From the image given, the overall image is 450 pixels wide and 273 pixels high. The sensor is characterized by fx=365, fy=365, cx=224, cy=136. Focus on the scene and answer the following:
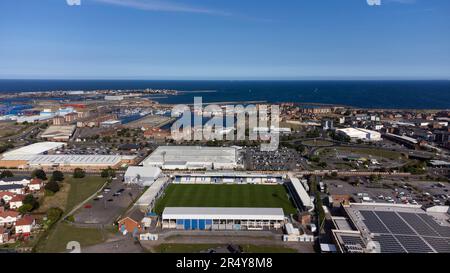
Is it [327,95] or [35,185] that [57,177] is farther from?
[327,95]

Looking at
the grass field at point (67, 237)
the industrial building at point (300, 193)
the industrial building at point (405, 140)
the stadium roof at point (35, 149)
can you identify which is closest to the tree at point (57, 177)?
the grass field at point (67, 237)

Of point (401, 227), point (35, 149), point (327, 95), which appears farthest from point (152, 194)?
point (327, 95)

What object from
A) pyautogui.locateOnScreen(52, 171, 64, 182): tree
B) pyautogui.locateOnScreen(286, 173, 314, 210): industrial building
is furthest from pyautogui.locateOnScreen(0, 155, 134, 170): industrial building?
pyautogui.locateOnScreen(286, 173, 314, 210): industrial building

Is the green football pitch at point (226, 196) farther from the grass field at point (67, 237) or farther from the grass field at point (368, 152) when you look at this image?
the grass field at point (368, 152)

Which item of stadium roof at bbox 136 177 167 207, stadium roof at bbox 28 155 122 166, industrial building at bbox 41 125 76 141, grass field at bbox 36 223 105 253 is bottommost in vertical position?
grass field at bbox 36 223 105 253

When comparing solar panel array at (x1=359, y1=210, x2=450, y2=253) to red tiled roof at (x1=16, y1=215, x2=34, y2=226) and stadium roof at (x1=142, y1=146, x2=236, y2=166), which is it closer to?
stadium roof at (x1=142, y1=146, x2=236, y2=166)
